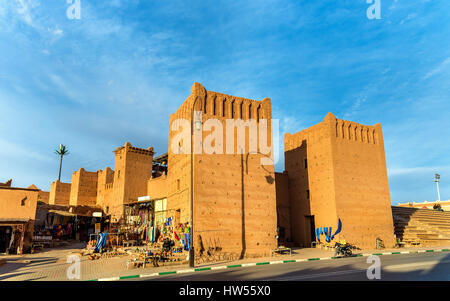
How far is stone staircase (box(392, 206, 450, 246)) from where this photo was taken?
32.0m

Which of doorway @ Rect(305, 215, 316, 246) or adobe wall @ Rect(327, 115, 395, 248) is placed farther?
doorway @ Rect(305, 215, 316, 246)

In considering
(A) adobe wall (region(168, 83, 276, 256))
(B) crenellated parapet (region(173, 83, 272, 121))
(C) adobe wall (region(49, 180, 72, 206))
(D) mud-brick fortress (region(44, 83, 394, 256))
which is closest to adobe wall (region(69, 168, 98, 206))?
(C) adobe wall (region(49, 180, 72, 206))

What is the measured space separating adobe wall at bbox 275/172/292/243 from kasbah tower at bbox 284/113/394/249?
577 mm

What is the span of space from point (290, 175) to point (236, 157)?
12694 millimetres

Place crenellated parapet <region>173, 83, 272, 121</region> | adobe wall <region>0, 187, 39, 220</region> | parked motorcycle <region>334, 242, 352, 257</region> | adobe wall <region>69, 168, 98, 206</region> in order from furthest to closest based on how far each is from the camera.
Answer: adobe wall <region>69, 168, 98, 206</region> → adobe wall <region>0, 187, 39, 220</region> → crenellated parapet <region>173, 83, 272, 121</region> → parked motorcycle <region>334, 242, 352, 257</region>

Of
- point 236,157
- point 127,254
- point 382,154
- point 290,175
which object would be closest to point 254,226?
point 236,157

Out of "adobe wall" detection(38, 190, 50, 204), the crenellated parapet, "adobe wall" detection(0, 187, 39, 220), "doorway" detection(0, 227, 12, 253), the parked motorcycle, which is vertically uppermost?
the crenellated parapet

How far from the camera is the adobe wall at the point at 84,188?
162 feet

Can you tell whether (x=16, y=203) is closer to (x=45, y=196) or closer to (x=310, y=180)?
(x=310, y=180)

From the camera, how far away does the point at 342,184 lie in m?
29.3

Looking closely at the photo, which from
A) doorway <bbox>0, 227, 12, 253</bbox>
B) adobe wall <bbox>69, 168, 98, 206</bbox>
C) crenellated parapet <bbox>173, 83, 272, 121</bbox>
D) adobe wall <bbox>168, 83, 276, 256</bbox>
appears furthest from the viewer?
adobe wall <bbox>69, 168, 98, 206</bbox>

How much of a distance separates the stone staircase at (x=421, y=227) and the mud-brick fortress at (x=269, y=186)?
3.27 metres

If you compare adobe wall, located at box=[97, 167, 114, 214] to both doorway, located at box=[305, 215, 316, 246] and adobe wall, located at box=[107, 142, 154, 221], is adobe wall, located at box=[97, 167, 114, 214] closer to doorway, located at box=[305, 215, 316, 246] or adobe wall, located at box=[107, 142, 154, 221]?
adobe wall, located at box=[107, 142, 154, 221]
